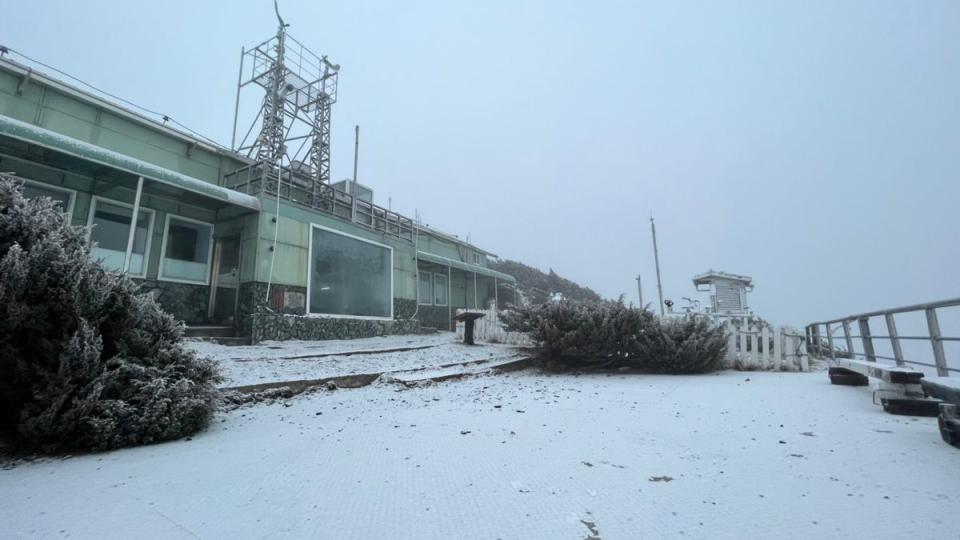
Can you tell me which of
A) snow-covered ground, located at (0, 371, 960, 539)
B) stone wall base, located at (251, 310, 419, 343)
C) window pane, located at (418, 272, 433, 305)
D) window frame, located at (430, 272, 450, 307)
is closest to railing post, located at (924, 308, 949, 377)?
snow-covered ground, located at (0, 371, 960, 539)

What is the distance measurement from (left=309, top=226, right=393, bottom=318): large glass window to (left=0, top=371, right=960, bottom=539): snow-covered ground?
7.67 m

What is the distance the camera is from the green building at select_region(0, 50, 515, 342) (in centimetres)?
785

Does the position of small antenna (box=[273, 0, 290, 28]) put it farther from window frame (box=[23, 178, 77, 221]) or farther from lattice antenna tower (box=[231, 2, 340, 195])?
window frame (box=[23, 178, 77, 221])

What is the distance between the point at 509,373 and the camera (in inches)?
245

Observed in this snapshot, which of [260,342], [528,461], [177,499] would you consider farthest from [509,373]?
[260,342]

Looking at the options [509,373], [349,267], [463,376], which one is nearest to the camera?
[463,376]

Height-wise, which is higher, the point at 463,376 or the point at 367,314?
the point at 367,314

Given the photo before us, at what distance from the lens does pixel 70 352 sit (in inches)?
89.7

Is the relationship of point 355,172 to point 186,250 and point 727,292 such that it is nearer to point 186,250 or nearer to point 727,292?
point 186,250

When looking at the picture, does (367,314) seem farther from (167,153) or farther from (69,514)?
Result: (69,514)

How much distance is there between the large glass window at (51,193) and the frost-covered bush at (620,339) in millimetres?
9134

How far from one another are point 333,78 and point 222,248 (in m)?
8.87

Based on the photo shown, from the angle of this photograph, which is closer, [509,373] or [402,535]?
[402,535]

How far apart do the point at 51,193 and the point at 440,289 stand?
11949 millimetres
